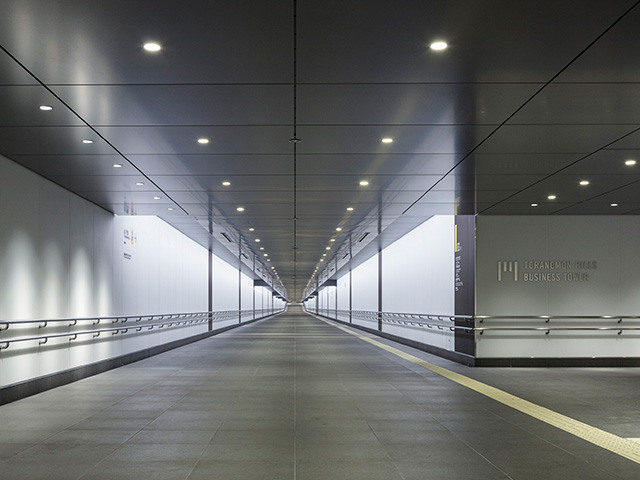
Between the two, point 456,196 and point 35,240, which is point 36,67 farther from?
point 456,196

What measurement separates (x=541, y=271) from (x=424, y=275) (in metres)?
5.96

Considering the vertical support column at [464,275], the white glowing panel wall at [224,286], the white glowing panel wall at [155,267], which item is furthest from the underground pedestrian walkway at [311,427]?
the white glowing panel wall at [224,286]

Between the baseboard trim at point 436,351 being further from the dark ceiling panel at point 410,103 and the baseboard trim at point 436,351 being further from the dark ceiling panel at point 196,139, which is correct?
the dark ceiling panel at point 410,103

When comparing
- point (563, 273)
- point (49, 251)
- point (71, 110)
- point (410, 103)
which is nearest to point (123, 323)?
point (49, 251)

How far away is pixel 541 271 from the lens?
53.0ft

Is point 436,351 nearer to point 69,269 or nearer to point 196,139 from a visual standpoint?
point 69,269

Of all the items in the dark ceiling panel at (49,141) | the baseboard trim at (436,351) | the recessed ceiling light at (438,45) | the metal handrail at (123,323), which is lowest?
the baseboard trim at (436,351)

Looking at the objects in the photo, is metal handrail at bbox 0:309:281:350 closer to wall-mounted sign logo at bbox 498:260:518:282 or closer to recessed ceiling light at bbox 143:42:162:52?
recessed ceiling light at bbox 143:42:162:52

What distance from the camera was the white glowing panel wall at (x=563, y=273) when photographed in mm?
15891

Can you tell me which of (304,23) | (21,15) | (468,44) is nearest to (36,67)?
(21,15)

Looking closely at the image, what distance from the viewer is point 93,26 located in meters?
5.56

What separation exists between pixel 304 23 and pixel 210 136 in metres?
3.99

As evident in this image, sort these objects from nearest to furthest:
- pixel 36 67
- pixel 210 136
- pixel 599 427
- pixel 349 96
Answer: pixel 36 67 → pixel 349 96 → pixel 599 427 → pixel 210 136

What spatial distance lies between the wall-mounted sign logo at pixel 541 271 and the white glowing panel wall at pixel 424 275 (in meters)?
2.18
